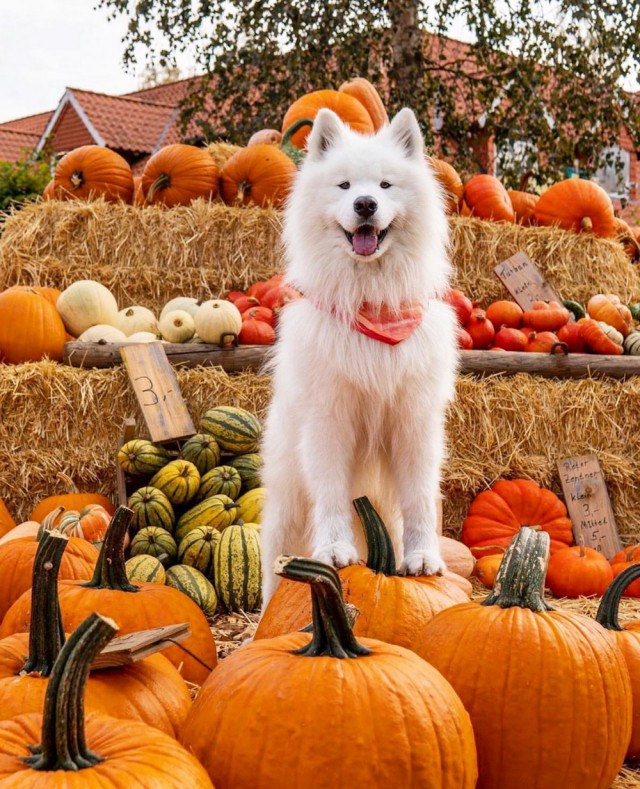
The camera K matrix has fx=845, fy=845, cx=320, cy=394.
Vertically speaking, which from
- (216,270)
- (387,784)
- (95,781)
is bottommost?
(387,784)

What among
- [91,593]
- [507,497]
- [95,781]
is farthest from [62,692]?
[507,497]

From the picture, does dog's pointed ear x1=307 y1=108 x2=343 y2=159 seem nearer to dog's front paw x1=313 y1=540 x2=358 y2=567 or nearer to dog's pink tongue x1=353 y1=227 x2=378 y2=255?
dog's pink tongue x1=353 y1=227 x2=378 y2=255

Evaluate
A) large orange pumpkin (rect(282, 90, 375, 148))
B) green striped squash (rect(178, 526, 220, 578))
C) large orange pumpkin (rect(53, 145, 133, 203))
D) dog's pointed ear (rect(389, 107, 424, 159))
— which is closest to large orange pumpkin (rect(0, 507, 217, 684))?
green striped squash (rect(178, 526, 220, 578))

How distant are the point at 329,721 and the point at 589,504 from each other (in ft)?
12.5

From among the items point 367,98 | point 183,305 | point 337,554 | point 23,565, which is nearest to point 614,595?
point 337,554

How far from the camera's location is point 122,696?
158 centimetres

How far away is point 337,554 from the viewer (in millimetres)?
2324

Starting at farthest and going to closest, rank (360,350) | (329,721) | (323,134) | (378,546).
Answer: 1. (323,134)
2. (360,350)
3. (378,546)
4. (329,721)

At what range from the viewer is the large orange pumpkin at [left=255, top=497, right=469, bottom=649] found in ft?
6.48

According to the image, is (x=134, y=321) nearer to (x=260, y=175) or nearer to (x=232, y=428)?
(x=232, y=428)

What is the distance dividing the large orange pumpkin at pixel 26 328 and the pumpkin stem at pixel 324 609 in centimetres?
349

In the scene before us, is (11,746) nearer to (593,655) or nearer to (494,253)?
(593,655)

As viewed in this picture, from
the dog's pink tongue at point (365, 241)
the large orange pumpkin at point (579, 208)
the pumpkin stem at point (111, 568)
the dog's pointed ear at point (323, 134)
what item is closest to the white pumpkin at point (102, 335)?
the dog's pointed ear at point (323, 134)

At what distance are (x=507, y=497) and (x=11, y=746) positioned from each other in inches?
149
